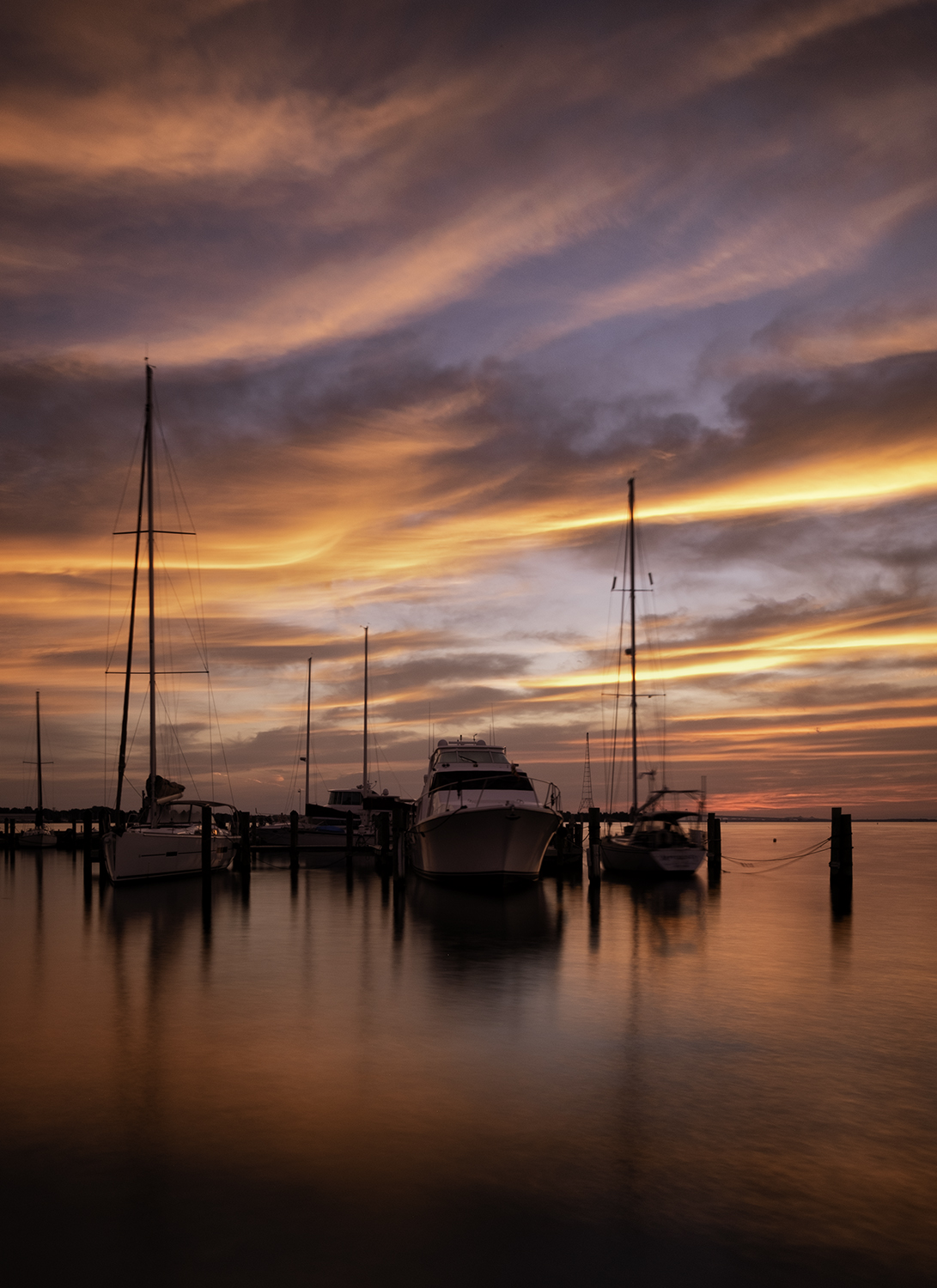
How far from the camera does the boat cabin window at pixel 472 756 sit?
36312mm

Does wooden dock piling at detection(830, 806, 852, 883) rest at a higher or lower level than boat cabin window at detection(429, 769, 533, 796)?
lower

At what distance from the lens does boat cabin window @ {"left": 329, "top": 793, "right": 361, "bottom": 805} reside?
6350 cm

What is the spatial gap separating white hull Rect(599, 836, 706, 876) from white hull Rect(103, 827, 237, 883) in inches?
680

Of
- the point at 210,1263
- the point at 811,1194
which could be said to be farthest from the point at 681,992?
the point at 210,1263

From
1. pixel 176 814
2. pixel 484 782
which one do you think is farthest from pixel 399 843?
pixel 176 814

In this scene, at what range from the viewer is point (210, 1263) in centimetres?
631

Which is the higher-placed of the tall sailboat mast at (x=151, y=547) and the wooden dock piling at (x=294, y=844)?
the tall sailboat mast at (x=151, y=547)

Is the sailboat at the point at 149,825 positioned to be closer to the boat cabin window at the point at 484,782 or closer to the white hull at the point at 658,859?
the boat cabin window at the point at 484,782

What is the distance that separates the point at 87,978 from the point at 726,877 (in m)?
35.1

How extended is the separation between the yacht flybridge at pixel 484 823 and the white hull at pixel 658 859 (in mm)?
8252

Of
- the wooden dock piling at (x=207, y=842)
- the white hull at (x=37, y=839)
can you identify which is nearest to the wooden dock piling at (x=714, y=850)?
the wooden dock piling at (x=207, y=842)

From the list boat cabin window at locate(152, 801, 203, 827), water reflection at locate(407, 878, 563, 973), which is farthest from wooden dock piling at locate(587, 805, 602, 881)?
boat cabin window at locate(152, 801, 203, 827)

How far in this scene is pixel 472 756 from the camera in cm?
3688

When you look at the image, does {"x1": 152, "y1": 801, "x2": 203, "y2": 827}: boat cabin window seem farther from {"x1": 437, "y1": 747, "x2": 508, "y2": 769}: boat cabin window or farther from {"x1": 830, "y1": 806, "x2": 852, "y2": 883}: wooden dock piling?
{"x1": 830, "y1": 806, "x2": 852, "y2": 883}: wooden dock piling
